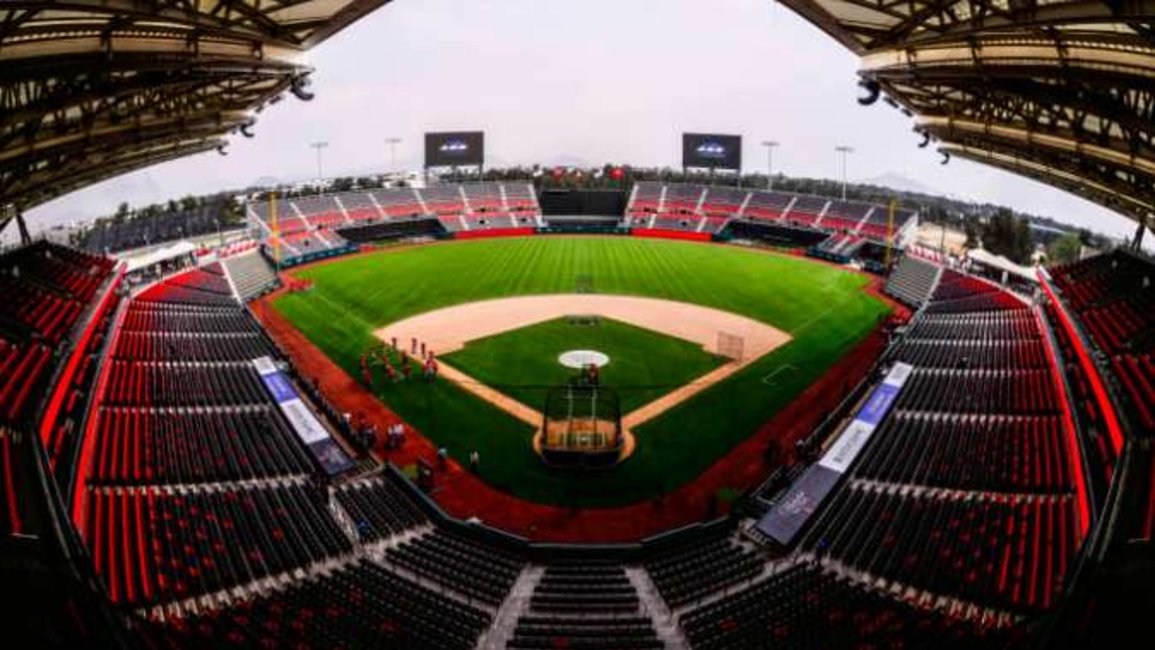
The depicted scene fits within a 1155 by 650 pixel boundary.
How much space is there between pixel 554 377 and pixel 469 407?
16.9ft

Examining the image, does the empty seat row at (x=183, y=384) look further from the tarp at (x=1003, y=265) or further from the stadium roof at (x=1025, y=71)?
the tarp at (x=1003, y=265)

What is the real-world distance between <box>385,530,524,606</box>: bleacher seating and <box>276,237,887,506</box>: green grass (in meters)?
4.19

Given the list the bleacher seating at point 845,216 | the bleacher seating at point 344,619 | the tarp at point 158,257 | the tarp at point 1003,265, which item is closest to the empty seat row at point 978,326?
the tarp at point 1003,265

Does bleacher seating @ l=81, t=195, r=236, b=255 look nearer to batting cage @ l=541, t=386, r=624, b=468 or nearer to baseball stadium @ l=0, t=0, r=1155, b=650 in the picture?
baseball stadium @ l=0, t=0, r=1155, b=650

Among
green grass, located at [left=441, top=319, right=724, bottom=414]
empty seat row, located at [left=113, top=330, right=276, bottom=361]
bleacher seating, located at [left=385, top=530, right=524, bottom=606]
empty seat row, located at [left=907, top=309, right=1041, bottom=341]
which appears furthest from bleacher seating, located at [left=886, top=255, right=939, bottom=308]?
empty seat row, located at [left=113, top=330, right=276, bottom=361]

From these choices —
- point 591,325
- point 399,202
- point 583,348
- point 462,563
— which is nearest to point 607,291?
point 591,325

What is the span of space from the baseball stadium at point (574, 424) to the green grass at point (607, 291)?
265mm

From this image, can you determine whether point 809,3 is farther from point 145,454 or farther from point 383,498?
point 145,454

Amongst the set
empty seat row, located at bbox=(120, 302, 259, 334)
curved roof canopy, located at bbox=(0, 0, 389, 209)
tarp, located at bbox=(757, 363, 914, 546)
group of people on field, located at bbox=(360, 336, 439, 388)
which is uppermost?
curved roof canopy, located at bbox=(0, 0, 389, 209)

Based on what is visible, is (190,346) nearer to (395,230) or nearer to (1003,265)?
(395,230)

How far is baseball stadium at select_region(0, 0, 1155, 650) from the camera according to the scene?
14836 mm

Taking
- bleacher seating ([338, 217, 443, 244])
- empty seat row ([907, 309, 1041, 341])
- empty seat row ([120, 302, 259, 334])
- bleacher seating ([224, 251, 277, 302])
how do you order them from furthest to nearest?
bleacher seating ([338, 217, 443, 244]) → bleacher seating ([224, 251, 277, 302]) → empty seat row ([120, 302, 259, 334]) → empty seat row ([907, 309, 1041, 341])

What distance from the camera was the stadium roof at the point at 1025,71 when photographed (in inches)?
537

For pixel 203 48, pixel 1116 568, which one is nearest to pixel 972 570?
pixel 1116 568
